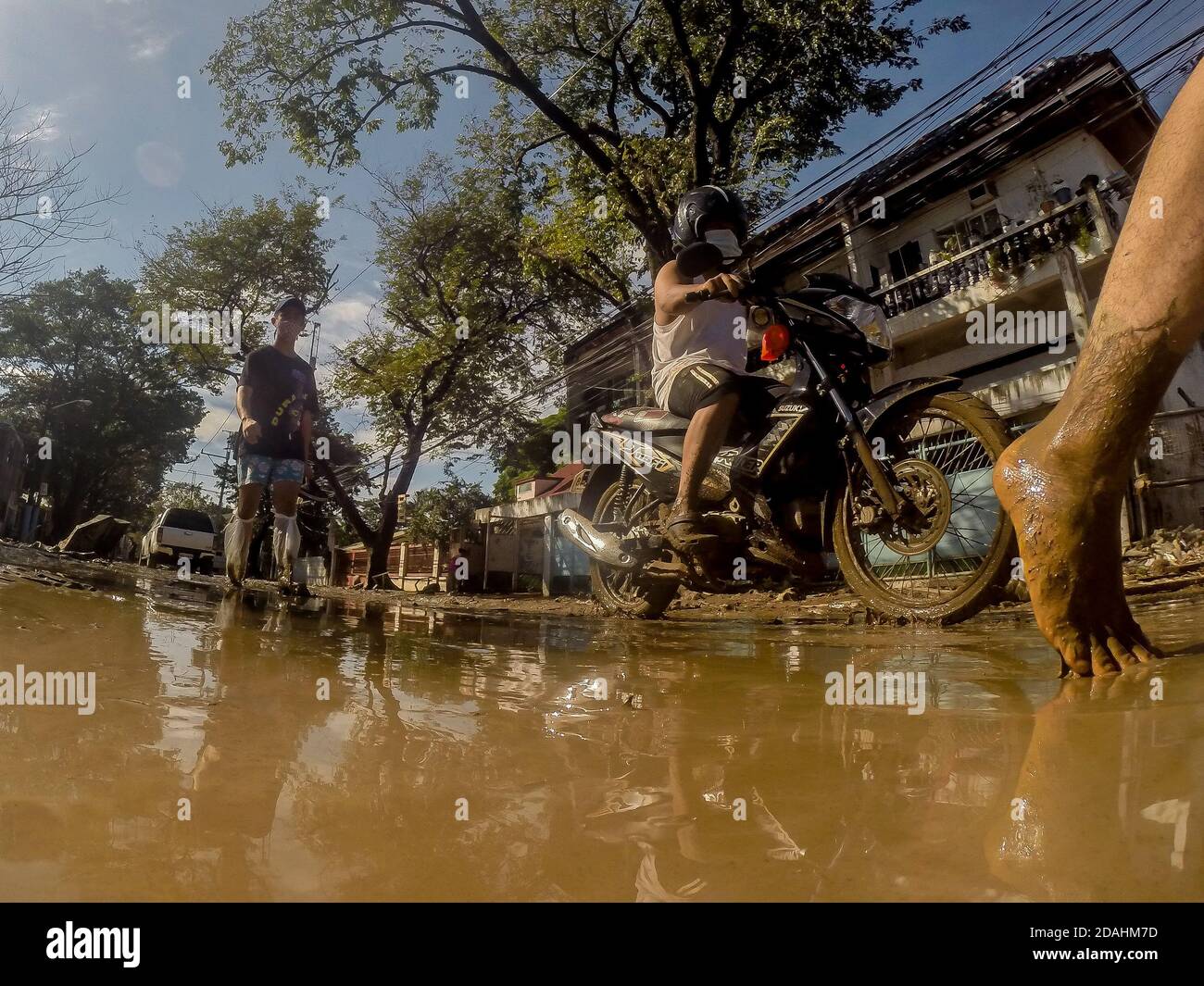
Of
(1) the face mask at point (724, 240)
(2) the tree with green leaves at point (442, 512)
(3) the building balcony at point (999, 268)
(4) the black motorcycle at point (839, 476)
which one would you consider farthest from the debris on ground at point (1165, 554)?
(2) the tree with green leaves at point (442, 512)

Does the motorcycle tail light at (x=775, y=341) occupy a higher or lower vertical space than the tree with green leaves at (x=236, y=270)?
lower

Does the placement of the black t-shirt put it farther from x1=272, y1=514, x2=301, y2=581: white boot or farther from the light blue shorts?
x1=272, y1=514, x2=301, y2=581: white boot

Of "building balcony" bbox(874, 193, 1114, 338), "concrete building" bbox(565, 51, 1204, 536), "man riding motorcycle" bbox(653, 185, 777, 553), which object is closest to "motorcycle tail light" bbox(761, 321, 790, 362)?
"man riding motorcycle" bbox(653, 185, 777, 553)

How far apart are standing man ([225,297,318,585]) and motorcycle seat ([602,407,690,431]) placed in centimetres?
267

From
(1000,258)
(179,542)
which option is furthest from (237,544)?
(1000,258)

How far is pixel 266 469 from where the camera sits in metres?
4.98

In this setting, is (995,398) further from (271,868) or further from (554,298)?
(271,868)

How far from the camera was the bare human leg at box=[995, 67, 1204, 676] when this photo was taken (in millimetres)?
1034

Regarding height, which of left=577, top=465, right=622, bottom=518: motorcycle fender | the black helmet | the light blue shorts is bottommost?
left=577, top=465, right=622, bottom=518: motorcycle fender

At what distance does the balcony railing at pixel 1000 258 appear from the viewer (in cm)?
1159

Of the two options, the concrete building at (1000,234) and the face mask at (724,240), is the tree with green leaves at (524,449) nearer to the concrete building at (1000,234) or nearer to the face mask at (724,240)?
the concrete building at (1000,234)

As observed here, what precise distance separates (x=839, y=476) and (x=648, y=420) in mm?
1056

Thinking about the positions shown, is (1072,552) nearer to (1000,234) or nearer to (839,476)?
(839,476)

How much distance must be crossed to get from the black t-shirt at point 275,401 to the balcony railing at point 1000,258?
9.22 m
